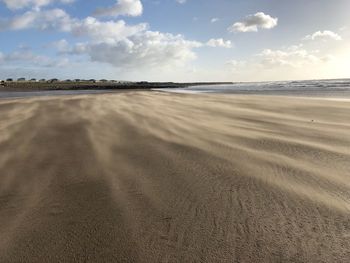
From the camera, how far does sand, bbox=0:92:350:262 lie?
2725mm

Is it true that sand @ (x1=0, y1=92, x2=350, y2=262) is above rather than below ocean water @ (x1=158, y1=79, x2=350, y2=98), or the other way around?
above

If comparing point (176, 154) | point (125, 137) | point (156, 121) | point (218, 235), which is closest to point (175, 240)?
point (218, 235)

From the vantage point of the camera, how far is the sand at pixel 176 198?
272 cm

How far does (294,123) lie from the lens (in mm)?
8789

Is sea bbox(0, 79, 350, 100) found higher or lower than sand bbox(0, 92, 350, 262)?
lower

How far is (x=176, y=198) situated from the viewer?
3.73 meters

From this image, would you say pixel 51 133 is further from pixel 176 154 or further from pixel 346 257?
pixel 346 257

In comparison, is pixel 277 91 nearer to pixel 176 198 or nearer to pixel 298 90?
pixel 298 90

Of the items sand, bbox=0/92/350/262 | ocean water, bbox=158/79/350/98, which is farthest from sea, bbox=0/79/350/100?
sand, bbox=0/92/350/262

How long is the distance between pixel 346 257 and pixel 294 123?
21.8 ft

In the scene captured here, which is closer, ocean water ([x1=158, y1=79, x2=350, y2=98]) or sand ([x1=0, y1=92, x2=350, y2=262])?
sand ([x1=0, y1=92, x2=350, y2=262])

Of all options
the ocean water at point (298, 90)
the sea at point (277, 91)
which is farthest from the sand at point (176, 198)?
the ocean water at point (298, 90)

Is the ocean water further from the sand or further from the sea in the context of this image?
the sand

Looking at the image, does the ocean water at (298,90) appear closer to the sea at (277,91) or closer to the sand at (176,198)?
the sea at (277,91)
